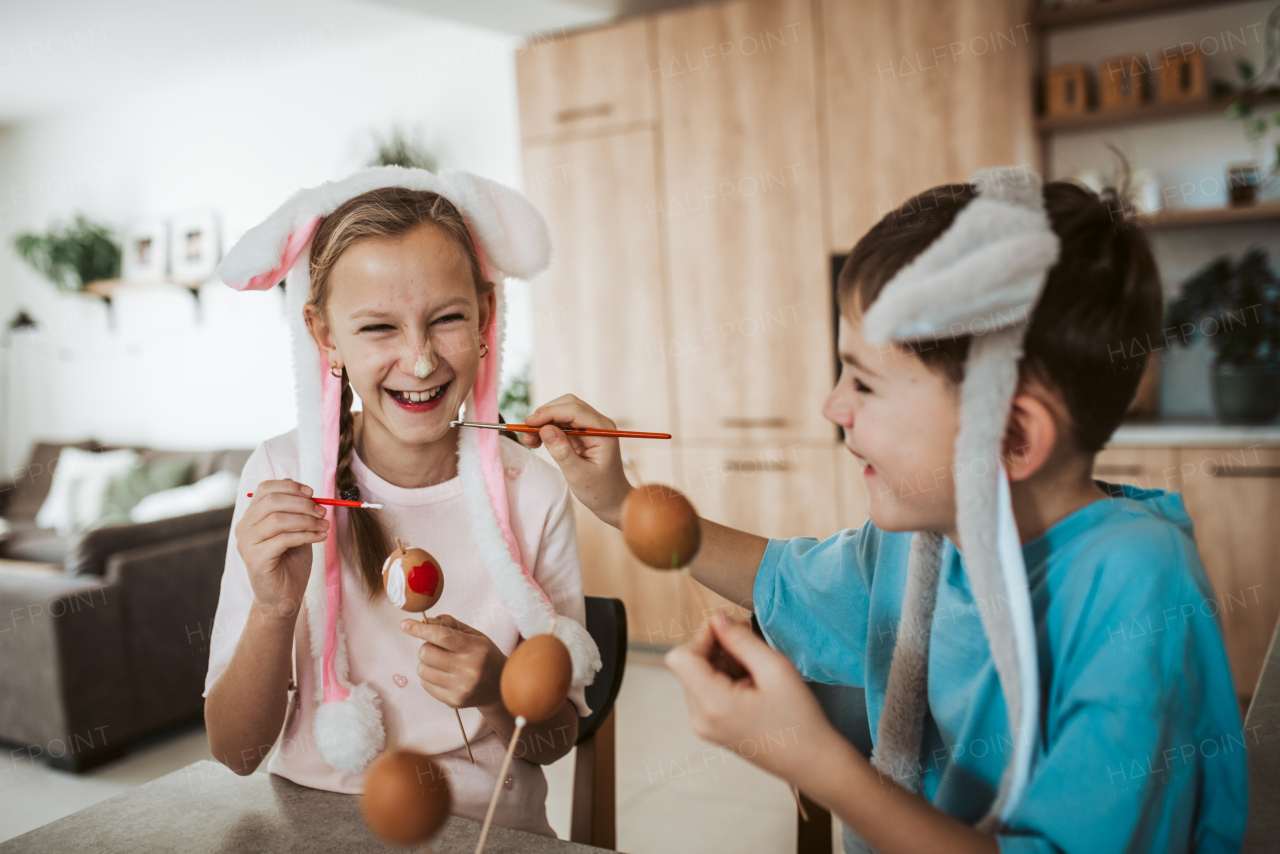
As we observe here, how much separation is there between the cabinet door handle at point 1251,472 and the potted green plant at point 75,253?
20.3ft

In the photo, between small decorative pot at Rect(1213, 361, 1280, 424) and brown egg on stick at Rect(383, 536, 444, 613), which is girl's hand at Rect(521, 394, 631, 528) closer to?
brown egg on stick at Rect(383, 536, 444, 613)

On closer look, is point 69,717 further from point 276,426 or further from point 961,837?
point 961,837

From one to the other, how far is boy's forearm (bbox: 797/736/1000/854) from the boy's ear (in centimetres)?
29

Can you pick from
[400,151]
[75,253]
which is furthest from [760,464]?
[75,253]

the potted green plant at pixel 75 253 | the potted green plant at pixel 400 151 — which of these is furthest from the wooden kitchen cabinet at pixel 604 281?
the potted green plant at pixel 75 253

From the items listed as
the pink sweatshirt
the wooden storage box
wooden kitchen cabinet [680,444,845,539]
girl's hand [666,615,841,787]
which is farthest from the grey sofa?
the wooden storage box

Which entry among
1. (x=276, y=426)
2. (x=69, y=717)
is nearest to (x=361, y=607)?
(x=69, y=717)

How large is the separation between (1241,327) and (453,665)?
3014 mm

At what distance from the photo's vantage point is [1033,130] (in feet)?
10.2

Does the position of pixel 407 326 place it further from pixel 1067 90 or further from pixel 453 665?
pixel 1067 90

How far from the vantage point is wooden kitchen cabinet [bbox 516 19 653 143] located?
12.2ft

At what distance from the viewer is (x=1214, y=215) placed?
9.94ft

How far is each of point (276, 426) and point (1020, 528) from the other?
5.30 m

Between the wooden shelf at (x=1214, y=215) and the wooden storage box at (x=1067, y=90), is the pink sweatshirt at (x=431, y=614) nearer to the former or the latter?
the wooden shelf at (x=1214, y=215)
